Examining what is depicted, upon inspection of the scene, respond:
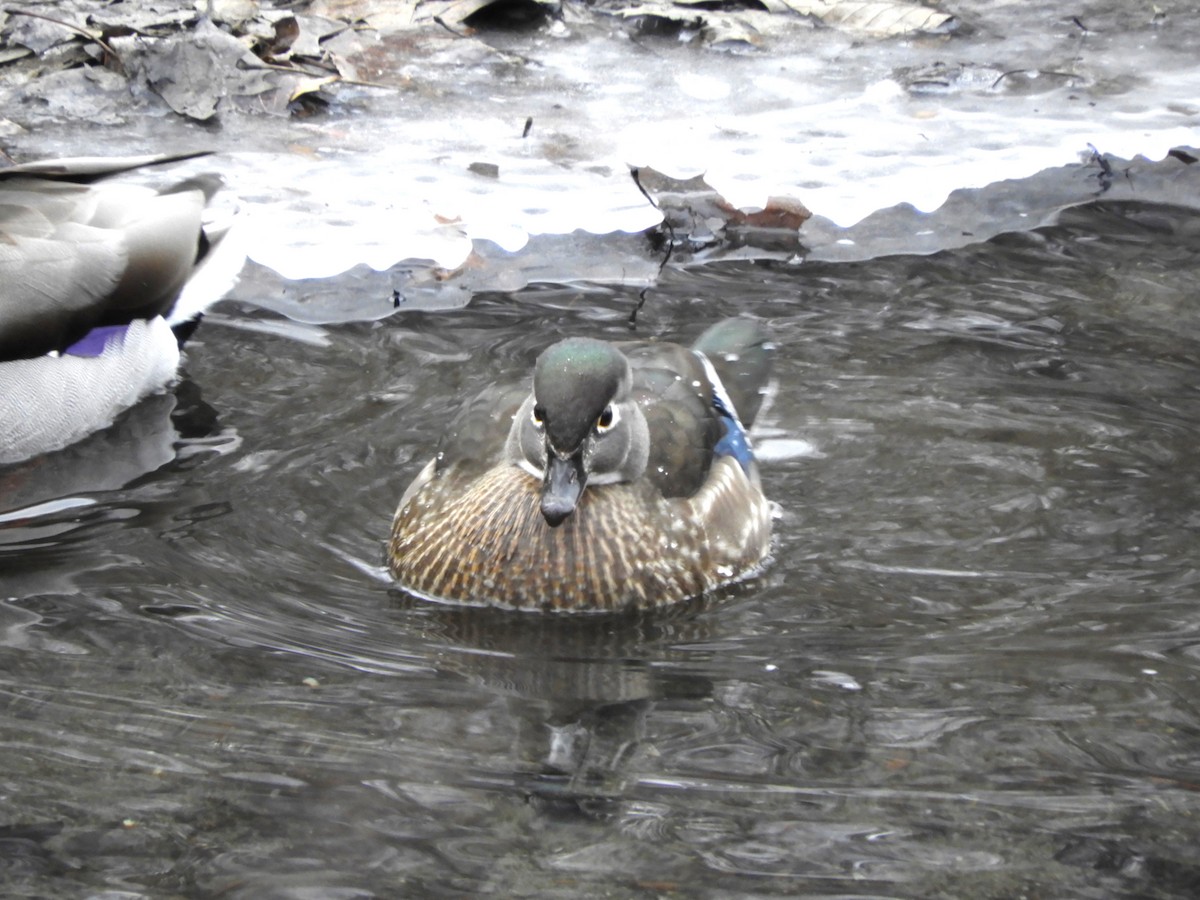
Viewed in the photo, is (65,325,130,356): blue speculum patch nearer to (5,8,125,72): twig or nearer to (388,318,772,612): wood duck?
(388,318,772,612): wood duck

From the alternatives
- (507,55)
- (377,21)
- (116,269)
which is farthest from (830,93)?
(116,269)

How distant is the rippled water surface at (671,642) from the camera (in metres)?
3.15

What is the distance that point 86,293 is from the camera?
5527mm

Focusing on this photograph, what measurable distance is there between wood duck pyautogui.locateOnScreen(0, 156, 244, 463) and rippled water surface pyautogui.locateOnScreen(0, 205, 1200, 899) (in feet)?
0.45

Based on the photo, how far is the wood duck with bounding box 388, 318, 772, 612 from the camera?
4.48m

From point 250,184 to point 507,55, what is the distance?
201cm

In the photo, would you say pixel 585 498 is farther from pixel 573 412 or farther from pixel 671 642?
pixel 671 642

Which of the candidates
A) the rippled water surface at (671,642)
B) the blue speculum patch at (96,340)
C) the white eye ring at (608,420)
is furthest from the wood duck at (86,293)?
the white eye ring at (608,420)

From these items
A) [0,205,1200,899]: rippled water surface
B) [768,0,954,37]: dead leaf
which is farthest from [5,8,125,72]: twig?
[768,0,954,37]: dead leaf

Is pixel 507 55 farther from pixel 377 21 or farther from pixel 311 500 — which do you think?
pixel 311 500

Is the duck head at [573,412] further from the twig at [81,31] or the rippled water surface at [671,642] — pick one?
the twig at [81,31]

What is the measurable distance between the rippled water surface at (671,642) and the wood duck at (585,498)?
0.53 ft

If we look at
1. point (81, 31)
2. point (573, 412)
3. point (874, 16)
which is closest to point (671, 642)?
point (573, 412)

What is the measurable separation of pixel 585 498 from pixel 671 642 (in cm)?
74
